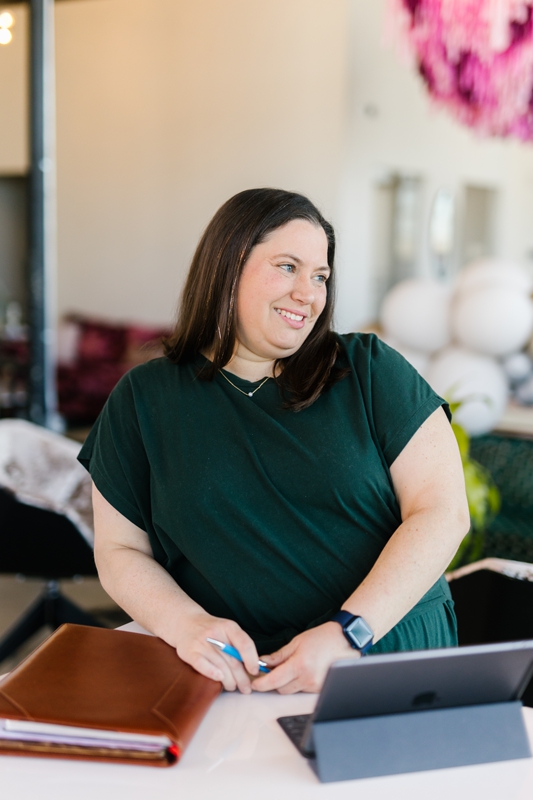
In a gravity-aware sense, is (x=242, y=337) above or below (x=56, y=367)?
→ above

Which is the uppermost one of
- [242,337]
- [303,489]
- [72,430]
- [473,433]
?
[242,337]

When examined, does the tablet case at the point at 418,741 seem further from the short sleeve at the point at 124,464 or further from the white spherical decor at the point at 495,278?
the white spherical decor at the point at 495,278

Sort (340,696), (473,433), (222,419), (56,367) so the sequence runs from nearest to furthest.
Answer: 1. (340,696)
2. (222,419)
3. (473,433)
4. (56,367)

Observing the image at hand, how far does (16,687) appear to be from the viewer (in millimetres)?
973

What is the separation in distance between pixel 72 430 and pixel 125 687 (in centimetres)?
539

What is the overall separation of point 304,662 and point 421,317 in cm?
261

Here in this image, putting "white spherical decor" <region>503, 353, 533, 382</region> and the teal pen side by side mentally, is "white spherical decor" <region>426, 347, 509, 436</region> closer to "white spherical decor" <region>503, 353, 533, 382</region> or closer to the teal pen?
"white spherical decor" <region>503, 353, 533, 382</region>

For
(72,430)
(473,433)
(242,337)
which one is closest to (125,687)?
(242,337)

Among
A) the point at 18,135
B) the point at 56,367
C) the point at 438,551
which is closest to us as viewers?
the point at 438,551

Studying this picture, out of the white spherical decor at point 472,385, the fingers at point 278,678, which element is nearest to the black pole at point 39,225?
the white spherical decor at point 472,385

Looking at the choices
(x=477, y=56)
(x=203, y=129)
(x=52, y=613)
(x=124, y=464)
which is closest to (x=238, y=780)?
(x=124, y=464)

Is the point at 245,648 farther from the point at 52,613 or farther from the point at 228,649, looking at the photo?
the point at 52,613

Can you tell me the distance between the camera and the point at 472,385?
11.1 ft

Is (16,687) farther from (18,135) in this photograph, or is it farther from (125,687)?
(18,135)
